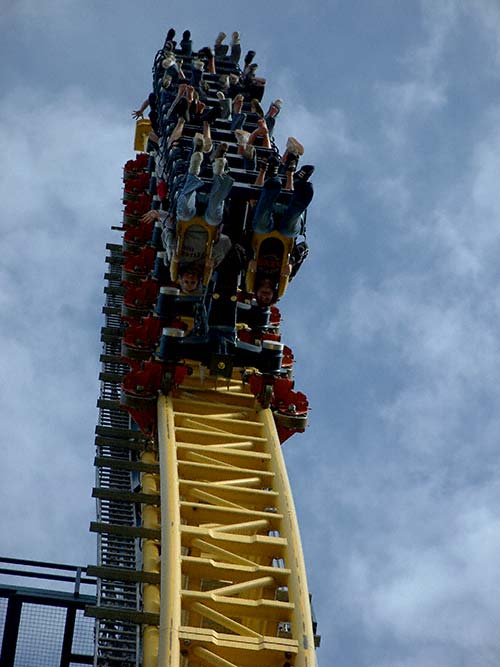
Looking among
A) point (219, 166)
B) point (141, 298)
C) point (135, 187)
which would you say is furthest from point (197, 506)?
point (135, 187)

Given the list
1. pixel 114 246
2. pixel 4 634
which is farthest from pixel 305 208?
pixel 114 246

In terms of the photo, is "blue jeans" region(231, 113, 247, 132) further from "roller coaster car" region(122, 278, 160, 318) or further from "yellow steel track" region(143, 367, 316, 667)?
"yellow steel track" region(143, 367, 316, 667)

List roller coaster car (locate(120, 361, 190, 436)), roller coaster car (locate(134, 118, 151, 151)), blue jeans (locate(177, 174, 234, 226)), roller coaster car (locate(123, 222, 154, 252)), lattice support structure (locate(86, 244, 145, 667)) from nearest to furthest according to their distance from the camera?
lattice support structure (locate(86, 244, 145, 667)) < blue jeans (locate(177, 174, 234, 226)) < roller coaster car (locate(120, 361, 190, 436)) < roller coaster car (locate(123, 222, 154, 252)) < roller coaster car (locate(134, 118, 151, 151))

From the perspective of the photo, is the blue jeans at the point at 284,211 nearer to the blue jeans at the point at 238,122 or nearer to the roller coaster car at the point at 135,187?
the blue jeans at the point at 238,122

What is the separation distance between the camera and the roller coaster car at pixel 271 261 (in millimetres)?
19219

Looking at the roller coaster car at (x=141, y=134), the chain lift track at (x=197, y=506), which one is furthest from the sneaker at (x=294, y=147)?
the roller coaster car at (x=141, y=134)

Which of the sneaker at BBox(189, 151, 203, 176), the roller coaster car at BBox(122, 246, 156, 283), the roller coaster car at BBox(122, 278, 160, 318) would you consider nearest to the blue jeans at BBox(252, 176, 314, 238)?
the sneaker at BBox(189, 151, 203, 176)

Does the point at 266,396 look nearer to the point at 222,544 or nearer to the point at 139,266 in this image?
the point at 222,544

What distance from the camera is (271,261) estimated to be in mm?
19500

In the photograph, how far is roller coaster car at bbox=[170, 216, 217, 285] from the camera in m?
18.9

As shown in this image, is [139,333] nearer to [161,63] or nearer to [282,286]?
[282,286]

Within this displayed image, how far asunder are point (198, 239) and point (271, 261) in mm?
1131

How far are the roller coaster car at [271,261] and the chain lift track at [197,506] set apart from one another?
51 centimetres

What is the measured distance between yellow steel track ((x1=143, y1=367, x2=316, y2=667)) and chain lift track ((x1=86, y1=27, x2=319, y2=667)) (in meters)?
0.02
